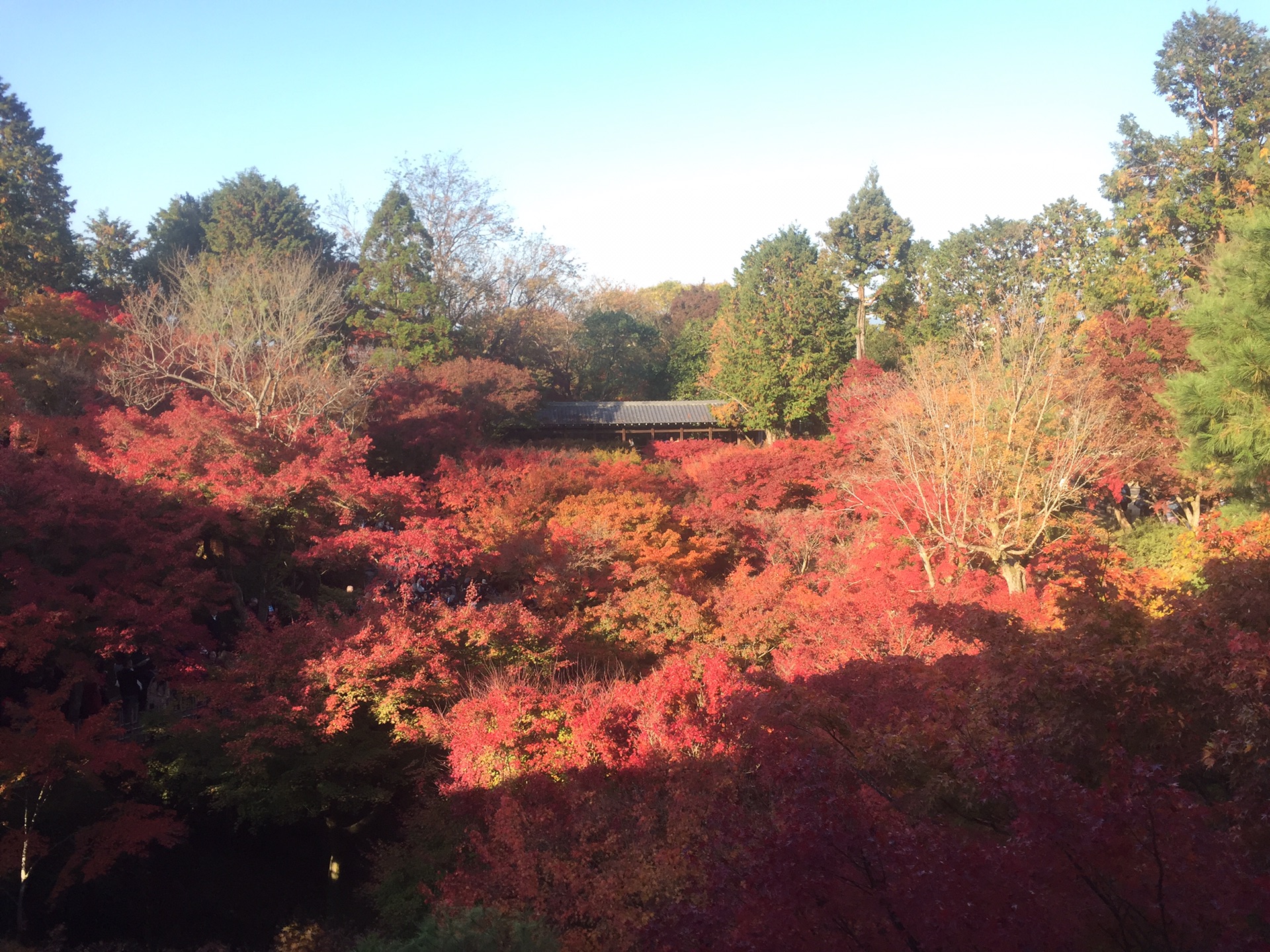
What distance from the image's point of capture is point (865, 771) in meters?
8.56

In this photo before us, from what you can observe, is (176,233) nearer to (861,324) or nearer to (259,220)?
(259,220)

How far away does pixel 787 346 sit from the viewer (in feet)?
95.9

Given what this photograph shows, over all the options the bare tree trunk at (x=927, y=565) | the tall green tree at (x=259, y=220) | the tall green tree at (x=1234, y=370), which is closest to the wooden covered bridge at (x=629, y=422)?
the tall green tree at (x=259, y=220)

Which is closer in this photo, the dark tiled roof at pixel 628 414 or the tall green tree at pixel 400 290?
the tall green tree at pixel 400 290

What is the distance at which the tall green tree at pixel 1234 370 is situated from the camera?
1489 centimetres

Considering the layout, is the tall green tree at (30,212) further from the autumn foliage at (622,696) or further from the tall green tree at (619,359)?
the tall green tree at (619,359)

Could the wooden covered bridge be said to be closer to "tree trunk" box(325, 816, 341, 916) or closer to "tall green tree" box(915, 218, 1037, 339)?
"tall green tree" box(915, 218, 1037, 339)

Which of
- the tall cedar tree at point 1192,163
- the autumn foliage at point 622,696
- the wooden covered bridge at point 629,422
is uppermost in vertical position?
the tall cedar tree at point 1192,163

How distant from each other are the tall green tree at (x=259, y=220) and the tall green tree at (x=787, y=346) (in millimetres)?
15814

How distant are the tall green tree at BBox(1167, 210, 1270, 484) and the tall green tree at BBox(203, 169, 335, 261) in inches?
1075

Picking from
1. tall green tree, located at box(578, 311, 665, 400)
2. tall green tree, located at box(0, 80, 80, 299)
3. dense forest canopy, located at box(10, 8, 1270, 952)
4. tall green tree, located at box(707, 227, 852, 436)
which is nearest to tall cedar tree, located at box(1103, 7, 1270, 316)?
dense forest canopy, located at box(10, 8, 1270, 952)

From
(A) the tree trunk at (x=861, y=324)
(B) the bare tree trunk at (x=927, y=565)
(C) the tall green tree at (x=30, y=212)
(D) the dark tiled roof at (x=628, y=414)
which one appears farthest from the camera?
(A) the tree trunk at (x=861, y=324)

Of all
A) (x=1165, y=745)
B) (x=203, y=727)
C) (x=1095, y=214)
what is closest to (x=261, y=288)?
(x=203, y=727)

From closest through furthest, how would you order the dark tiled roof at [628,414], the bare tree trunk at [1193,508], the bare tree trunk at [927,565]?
the bare tree trunk at [927,565] < the bare tree trunk at [1193,508] < the dark tiled roof at [628,414]
